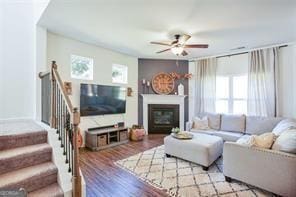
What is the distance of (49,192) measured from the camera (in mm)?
2014

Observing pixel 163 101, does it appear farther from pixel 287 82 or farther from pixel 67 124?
pixel 67 124

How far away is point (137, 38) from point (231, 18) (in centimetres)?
203

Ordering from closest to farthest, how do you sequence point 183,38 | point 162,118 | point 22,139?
point 22,139 < point 183,38 < point 162,118

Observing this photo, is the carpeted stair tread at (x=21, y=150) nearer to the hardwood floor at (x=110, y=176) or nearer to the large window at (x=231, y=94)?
the hardwood floor at (x=110, y=176)

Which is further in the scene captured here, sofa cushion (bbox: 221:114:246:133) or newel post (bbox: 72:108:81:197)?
sofa cushion (bbox: 221:114:246:133)

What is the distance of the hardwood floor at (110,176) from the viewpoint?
2.54 m

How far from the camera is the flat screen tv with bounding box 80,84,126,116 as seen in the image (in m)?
4.49

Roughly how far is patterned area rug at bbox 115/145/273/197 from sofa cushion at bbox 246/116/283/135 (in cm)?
142

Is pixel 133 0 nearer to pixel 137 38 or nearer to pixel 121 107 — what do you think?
pixel 137 38

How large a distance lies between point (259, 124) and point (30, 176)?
15.7 ft

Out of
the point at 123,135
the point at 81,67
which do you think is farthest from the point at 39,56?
the point at 123,135

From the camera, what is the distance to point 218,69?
18.9ft

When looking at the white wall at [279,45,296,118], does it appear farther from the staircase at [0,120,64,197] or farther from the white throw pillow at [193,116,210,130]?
the staircase at [0,120,64,197]

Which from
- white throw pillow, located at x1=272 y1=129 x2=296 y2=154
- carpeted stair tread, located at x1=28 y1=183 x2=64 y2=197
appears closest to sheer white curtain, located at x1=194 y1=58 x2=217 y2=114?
white throw pillow, located at x1=272 y1=129 x2=296 y2=154
